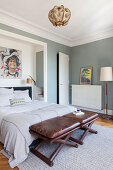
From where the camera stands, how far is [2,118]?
210 centimetres

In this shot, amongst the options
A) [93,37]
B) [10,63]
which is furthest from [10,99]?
[93,37]

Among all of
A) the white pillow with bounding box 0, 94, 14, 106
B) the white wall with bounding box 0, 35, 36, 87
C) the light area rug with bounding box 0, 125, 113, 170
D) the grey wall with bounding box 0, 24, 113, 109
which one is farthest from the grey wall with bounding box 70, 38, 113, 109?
the white pillow with bounding box 0, 94, 14, 106

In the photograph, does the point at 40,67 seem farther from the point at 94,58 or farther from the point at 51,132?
the point at 51,132

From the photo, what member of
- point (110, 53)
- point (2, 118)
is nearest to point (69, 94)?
point (110, 53)

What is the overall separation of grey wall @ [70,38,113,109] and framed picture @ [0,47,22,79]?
7.32 feet

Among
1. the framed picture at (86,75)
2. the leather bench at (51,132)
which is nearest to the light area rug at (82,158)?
the leather bench at (51,132)

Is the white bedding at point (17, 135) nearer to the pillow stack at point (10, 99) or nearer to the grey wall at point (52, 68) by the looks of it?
the pillow stack at point (10, 99)

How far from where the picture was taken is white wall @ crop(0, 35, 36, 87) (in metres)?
3.76

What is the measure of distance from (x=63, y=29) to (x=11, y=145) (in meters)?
3.55

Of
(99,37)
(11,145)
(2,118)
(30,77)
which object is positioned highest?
(99,37)

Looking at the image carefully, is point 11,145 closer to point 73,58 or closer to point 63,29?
point 63,29

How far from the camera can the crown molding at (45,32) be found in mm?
3053

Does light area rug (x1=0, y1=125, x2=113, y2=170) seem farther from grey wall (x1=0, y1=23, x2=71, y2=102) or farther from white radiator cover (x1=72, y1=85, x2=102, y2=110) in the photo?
grey wall (x1=0, y1=23, x2=71, y2=102)

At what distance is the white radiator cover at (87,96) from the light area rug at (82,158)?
75.9 inches
